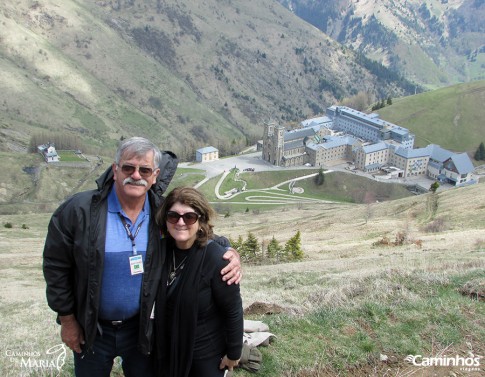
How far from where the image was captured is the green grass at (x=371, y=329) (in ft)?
32.1

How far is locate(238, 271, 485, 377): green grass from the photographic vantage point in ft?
32.1

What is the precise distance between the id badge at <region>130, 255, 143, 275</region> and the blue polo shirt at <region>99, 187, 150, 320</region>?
5cm

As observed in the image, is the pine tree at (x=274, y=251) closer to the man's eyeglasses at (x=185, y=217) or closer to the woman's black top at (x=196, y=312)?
the woman's black top at (x=196, y=312)

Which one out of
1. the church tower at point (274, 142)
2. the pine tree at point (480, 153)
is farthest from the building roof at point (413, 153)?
the church tower at point (274, 142)

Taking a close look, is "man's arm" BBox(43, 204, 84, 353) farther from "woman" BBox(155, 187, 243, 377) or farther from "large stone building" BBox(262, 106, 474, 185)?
"large stone building" BBox(262, 106, 474, 185)

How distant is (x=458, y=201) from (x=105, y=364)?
54.4 metres

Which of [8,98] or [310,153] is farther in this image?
[8,98]

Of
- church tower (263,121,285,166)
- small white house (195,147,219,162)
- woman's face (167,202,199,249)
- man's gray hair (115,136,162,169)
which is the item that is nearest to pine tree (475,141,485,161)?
church tower (263,121,285,166)

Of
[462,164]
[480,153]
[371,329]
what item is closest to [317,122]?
[480,153]

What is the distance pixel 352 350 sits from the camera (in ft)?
32.8

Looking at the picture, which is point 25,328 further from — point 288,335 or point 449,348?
point 449,348

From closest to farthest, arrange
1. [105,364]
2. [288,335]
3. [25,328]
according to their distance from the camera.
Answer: [105,364]
[288,335]
[25,328]

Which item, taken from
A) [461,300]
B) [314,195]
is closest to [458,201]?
[461,300]

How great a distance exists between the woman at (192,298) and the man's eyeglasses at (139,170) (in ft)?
1.59
